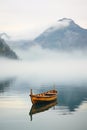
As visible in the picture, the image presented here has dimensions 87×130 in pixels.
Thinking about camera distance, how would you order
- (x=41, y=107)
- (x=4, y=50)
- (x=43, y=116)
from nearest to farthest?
(x=43, y=116) < (x=41, y=107) < (x=4, y=50)

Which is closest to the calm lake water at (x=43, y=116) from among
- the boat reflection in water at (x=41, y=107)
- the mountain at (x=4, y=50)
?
the boat reflection in water at (x=41, y=107)

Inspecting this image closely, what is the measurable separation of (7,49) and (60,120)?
154191 millimetres

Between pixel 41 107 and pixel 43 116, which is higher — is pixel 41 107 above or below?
above

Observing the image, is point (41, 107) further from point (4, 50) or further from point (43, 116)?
point (4, 50)

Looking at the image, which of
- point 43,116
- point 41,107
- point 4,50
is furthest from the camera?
point 4,50

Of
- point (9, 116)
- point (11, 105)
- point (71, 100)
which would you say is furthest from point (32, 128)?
point (71, 100)

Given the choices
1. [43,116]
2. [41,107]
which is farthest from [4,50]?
[43,116]

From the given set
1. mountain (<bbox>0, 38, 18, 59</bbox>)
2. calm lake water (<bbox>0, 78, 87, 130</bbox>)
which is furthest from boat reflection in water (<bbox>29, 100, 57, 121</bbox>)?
mountain (<bbox>0, 38, 18, 59</bbox>)

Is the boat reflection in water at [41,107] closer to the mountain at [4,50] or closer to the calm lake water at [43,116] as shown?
the calm lake water at [43,116]

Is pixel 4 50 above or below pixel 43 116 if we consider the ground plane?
above

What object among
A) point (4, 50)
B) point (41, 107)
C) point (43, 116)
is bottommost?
point (43, 116)

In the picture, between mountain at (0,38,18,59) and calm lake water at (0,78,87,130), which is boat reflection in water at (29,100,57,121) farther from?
mountain at (0,38,18,59)

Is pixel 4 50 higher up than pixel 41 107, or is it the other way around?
pixel 4 50

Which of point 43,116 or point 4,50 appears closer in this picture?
point 43,116
